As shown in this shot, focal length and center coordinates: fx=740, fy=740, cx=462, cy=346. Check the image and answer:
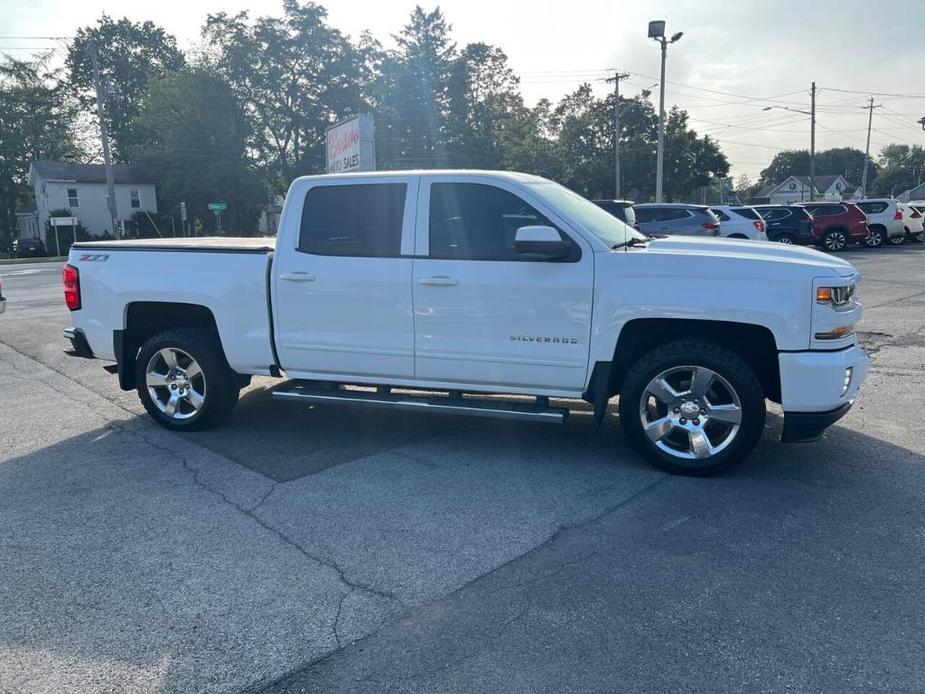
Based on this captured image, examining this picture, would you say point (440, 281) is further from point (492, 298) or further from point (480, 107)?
point (480, 107)

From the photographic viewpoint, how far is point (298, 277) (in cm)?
546

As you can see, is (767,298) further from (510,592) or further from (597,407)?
(510,592)

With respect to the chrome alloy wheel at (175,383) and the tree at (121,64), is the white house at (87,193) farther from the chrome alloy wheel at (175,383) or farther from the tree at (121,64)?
the chrome alloy wheel at (175,383)

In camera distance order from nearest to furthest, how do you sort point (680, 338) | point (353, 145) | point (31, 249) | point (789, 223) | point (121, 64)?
point (680, 338) → point (353, 145) → point (789, 223) → point (31, 249) → point (121, 64)

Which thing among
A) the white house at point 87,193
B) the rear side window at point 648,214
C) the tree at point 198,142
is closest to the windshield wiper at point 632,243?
the rear side window at point 648,214

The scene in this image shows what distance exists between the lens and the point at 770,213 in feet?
83.9

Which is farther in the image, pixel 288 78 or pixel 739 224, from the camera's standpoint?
pixel 288 78

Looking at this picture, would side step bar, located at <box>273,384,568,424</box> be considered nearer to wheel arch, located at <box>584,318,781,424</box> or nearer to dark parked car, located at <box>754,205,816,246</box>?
wheel arch, located at <box>584,318,781,424</box>

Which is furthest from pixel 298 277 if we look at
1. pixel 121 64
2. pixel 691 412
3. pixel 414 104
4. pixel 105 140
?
pixel 121 64

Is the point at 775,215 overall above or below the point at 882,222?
above

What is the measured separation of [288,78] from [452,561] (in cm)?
5367

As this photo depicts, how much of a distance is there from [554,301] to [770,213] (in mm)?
23392

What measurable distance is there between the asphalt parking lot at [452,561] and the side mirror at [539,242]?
148cm

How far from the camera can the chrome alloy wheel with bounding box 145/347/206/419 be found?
5930 mm
